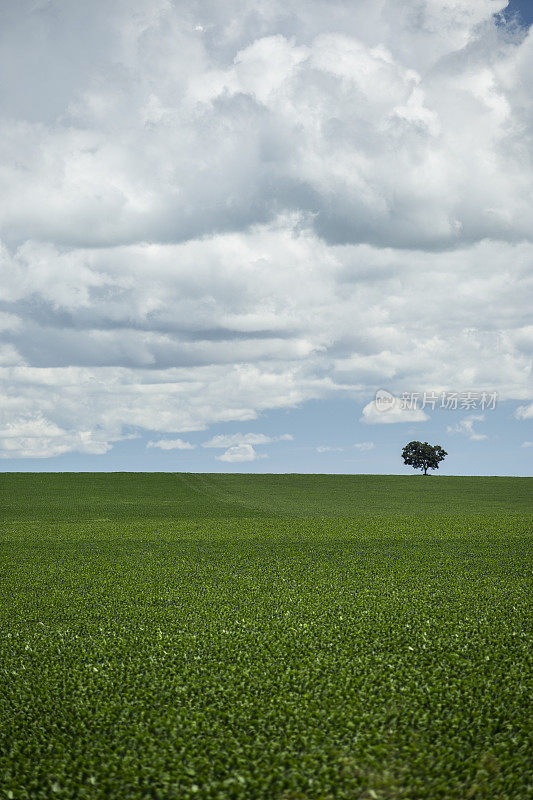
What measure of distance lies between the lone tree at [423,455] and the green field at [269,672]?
54.9m

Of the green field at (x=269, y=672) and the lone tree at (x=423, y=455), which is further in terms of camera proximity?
the lone tree at (x=423, y=455)

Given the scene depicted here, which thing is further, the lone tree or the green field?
the lone tree

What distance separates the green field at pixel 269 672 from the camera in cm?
539

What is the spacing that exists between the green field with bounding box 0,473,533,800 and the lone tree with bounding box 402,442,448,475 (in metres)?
54.9

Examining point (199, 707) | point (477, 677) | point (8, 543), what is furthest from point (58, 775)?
point (8, 543)

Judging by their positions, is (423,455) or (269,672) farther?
(423,455)

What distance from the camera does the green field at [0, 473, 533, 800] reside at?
17.7 feet

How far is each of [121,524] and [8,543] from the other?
5.47 metres

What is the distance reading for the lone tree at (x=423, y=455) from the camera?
70.7m

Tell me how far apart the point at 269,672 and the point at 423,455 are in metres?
66.4

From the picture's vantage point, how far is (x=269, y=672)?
730cm

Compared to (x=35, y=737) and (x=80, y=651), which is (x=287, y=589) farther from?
(x=35, y=737)

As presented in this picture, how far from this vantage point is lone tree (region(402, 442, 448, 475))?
232 ft

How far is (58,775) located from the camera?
18.1 feet
